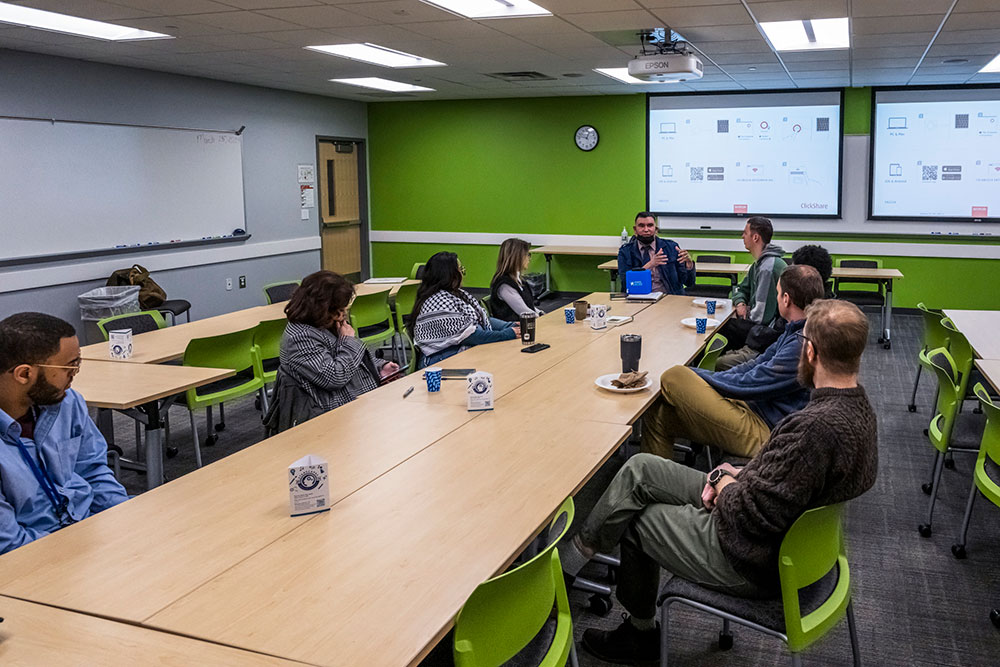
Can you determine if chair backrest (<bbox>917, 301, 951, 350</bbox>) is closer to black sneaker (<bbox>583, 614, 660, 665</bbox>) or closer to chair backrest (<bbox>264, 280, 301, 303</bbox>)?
black sneaker (<bbox>583, 614, 660, 665</bbox>)

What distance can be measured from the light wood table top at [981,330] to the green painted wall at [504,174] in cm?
469

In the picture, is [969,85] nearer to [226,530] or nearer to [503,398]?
[503,398]

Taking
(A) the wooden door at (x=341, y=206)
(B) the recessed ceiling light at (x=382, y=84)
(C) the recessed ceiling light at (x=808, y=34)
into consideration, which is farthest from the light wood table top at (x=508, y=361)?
(A) the wooden door at (x=341, y=206)

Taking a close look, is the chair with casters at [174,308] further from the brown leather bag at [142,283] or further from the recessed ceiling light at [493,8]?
the recessed ceiling light at [493,8]

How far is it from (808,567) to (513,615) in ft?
2.89

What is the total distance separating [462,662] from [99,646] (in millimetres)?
717

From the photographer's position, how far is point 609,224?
1083 cm

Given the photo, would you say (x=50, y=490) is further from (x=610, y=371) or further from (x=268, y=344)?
(x=268, y=344)

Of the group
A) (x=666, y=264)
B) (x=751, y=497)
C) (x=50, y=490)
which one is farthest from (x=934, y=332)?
(x=50, y=490)

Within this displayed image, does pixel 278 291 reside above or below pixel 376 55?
below

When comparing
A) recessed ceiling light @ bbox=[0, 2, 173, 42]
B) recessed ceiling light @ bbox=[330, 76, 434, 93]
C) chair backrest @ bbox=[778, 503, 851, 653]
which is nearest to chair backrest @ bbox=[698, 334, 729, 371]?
chair backrest @ bbox=[778, 503, 851, 653]

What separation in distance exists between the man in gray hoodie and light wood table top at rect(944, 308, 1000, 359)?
1.08 metres

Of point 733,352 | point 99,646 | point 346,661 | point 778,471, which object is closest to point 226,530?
point 99,646

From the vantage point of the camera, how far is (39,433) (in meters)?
2.47
